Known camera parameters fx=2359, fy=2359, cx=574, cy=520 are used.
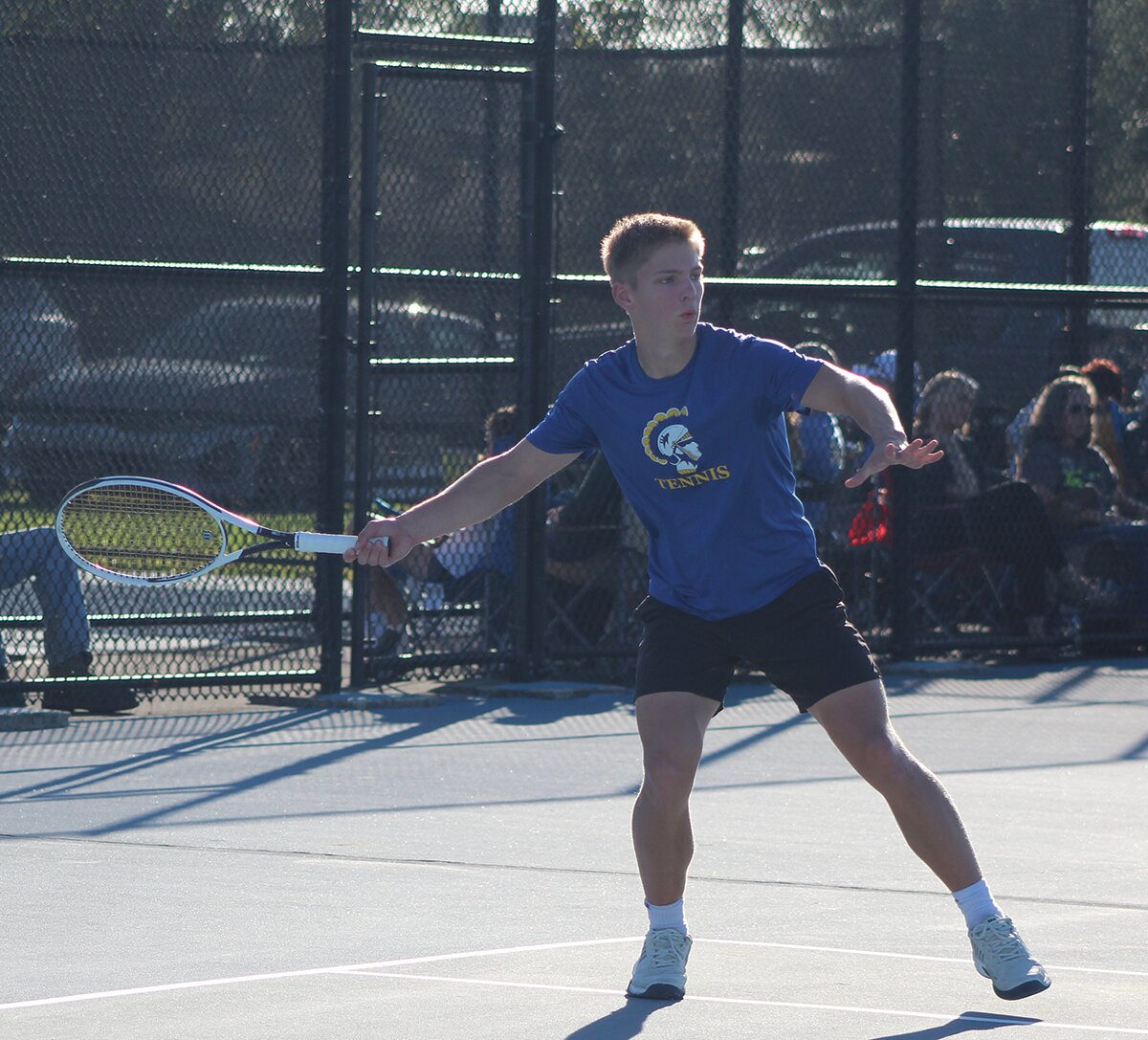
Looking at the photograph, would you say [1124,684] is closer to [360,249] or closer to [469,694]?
[469,694]

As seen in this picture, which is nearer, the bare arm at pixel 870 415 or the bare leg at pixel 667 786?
the bare arm at pixel 870 415

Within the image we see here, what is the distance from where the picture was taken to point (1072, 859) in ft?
22.6

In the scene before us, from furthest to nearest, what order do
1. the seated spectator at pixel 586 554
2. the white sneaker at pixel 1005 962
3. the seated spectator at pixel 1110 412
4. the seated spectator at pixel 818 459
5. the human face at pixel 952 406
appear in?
the seated spectator at pixel 1110 412 < the human face at pixel 952 406 < the seated spectator at pixel 818 459 < the seated spectator at pixel 586 554 < the white sneaker at pixel 1005 962

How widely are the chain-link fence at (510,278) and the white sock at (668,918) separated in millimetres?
4855

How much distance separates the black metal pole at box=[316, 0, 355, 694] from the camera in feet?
32.7

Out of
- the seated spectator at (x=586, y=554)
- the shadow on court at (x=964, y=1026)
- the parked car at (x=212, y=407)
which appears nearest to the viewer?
the shadow on court at (x=964, y=1026)

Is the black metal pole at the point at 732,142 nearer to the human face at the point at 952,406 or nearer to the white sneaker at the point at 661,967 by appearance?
the human face at the point at 952,406

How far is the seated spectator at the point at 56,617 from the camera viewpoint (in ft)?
30.9

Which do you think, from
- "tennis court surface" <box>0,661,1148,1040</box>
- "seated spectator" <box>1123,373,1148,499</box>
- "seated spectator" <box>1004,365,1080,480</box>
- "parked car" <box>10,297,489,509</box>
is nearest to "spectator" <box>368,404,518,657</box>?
"parked car" <box>10,297,489,509</box>

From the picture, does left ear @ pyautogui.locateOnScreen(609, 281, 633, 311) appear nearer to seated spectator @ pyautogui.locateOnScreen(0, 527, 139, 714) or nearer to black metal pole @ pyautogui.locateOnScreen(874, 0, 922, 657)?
seated spectator @ pyautogui.locateOnScreen(0, 527, 139, 714)

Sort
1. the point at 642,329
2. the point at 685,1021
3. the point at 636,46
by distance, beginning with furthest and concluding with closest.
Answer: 1. the point at 636,46
2. the point at 642,329
3. the point at 685,1021

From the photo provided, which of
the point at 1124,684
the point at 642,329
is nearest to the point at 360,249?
the point at 1124,684

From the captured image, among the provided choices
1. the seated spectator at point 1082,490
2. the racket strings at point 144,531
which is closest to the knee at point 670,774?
the racket strings at point 144,531

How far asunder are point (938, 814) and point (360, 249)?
17.9 feet
